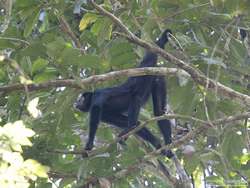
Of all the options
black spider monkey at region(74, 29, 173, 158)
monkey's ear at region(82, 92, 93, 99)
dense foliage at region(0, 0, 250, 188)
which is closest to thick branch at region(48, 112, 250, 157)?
dense foliage at region(0, 0, 250, 188)

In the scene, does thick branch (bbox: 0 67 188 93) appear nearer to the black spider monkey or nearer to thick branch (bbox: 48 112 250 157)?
thick branch (bbox: 48 112 250 157)

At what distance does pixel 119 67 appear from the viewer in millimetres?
5719

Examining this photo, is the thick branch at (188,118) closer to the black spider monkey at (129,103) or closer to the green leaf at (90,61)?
the green leaf at (90,61)

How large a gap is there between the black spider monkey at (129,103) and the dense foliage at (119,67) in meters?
0.46

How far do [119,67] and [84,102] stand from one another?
1.66 metres

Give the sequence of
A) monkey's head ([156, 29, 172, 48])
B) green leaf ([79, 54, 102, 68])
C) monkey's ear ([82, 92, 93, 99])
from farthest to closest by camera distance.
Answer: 1. monkey's ear ([82, 92, 93, 99])
2. monkey's head ([156, 29, 172, 48])
3. green leaf ([79, 54, 102, 68])

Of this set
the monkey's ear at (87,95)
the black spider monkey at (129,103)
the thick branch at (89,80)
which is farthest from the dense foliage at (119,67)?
the monkey's ear at (87,95)

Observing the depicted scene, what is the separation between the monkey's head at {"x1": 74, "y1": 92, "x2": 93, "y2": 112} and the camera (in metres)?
6.99

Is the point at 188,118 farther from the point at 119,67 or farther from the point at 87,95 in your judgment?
the point at 87,95

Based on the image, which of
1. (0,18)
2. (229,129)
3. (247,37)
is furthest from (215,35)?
(0,18)

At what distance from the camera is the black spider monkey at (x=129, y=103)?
21.7 feet

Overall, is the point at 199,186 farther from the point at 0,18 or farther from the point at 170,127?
the point at 0,18

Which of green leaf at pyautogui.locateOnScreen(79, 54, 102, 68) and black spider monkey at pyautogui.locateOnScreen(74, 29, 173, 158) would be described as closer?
green leaf at pyautogui.locateOnScreen(79, 54, 102, 68)

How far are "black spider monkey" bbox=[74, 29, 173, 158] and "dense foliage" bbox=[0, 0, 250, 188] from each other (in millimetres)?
464
